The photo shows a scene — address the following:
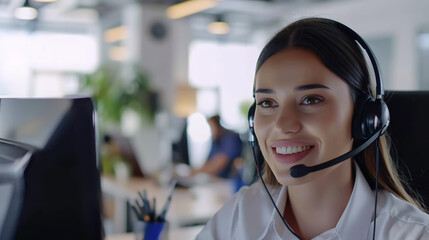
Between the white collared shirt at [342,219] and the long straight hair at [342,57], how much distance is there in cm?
5

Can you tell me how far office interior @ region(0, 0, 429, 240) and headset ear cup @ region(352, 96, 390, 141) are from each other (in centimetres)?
167

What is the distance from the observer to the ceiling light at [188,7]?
6.27 metres

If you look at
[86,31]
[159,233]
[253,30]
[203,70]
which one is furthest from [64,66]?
[159,233]

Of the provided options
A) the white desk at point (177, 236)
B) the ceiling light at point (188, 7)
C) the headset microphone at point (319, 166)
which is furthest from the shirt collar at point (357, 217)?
the ceiling light at point (188, 7)

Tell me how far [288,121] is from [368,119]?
0.15m

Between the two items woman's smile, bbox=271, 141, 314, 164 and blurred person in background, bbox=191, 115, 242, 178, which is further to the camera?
blurred person in background, bbox=191, 115, 242, 178

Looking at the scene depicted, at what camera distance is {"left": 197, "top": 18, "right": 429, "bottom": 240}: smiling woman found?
A: 944mm

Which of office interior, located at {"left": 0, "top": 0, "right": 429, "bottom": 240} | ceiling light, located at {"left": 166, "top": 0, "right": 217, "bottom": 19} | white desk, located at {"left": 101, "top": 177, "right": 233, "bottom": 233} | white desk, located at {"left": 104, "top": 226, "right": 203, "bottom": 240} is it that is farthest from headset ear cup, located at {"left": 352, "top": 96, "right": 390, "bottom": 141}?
ceiling light, located at {"left": 166, "top": 0, "right": 217, "bottom": 19}

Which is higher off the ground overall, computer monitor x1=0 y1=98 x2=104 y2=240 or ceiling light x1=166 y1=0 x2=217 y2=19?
ceiling light x1=166 y1=0 x2=217 y2=19

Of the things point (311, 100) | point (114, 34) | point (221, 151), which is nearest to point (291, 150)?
point (311, 100)

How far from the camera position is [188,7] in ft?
22.4

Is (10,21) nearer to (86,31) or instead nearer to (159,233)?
(86,31)

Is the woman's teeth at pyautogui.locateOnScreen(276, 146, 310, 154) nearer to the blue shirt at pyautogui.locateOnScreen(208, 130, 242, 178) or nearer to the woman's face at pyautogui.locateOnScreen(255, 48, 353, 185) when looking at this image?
the woman's face at pyautogui.locateOnScreen(255, 48, 353, 185)

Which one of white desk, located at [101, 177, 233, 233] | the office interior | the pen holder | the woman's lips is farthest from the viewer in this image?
the office interior
